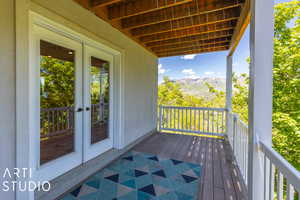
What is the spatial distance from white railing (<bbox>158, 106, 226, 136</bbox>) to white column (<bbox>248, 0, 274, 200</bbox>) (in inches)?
116

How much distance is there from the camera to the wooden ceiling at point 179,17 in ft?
6.72

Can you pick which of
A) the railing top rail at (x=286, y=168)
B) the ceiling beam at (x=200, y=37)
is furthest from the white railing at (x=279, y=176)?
the ceiling beam at (x=200, y=37)

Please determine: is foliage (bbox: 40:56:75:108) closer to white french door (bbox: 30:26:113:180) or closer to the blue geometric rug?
white french door (bbox: 30:26:113:180)

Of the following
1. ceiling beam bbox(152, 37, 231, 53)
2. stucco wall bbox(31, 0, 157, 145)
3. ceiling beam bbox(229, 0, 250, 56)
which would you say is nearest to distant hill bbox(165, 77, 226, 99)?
stucco wall bbox(31, 0, 157, 145)

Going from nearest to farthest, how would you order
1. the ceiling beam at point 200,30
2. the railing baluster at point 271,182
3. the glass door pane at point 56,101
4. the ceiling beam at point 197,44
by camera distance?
the railing baluster at point 271,182 → the glass door pane at point 56,101 → the ceiling beam at point 200,30 → the ceiling beam at point 197,44

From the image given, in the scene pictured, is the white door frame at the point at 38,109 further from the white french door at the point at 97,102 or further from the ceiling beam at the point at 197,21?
the ceiling beam at the point at 197,21

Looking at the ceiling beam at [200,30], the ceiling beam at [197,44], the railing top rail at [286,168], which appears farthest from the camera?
the ceiling beam at [197,44]

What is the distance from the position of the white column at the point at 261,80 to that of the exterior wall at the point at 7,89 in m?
2.18

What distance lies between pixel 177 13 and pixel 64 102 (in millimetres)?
2332

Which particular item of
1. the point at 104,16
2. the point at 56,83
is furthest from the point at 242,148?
the point at 104,16

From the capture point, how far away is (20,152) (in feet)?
4.28

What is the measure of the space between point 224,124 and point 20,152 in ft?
14.8

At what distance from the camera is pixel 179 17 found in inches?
90.0

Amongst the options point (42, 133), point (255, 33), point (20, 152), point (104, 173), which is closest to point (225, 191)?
point (104, 173)
